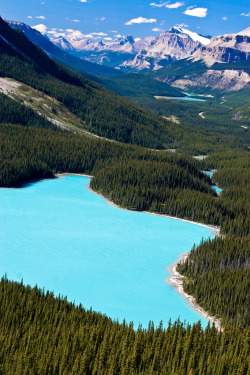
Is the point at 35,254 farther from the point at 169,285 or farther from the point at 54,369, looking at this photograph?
the point at 54,369

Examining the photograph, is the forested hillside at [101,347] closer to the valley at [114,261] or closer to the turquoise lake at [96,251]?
the valley at [114,261]

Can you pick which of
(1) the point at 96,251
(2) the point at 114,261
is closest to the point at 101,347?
(2) the point at 114,261

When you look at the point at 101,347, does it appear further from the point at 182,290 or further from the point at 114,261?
the point at 114,261

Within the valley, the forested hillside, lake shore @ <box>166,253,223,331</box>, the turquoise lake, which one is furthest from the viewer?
the turquoise lake

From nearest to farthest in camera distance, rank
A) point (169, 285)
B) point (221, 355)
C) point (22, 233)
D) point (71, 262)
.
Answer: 1. point (221, 355)
2. point (169, 285)
3. point (71, 262)
4. point (22, 233)

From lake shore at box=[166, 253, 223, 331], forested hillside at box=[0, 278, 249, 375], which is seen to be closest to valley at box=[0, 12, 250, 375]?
forested hillside at box=[0, 278, 249, 375]

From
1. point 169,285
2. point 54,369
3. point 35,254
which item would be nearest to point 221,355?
point 54,369

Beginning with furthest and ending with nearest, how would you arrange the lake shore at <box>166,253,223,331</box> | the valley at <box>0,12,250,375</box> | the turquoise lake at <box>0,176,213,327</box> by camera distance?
the turquoise lake at <box>0,176,213,327</box> < the lake shore at <box>166,253,223,331</box> < the valley at <box>0,12,250,375</box>

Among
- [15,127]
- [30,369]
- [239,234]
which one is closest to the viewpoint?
[30,369]

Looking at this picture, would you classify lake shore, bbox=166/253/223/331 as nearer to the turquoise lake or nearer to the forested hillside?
the turquoise lake
